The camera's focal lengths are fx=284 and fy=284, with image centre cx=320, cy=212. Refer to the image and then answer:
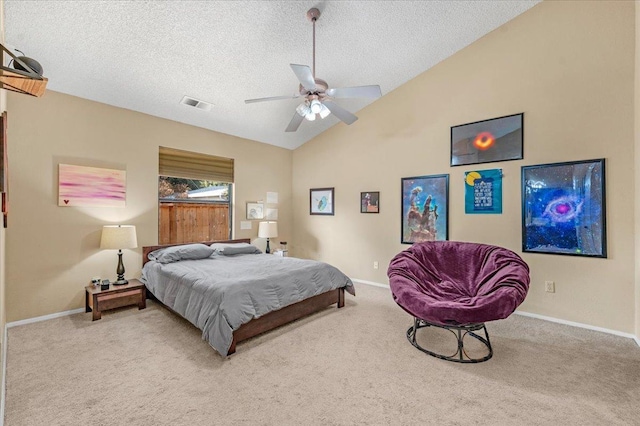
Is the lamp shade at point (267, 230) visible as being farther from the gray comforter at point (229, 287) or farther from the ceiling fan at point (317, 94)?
the ceiling fan at point (317, 94)

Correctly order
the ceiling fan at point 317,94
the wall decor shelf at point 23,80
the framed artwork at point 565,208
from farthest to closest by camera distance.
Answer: the framed artwork at point 565,208
the ceiling fan at point 317,94
the wall decor shelf at point 23,80

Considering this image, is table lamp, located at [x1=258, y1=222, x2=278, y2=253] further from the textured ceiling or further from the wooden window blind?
the textured ceiling

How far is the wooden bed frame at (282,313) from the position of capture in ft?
8.75

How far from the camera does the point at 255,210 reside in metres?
5.45

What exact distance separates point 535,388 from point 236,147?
5032 millimetres

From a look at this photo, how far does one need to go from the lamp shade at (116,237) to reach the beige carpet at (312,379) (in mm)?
915

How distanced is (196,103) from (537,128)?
4.45m

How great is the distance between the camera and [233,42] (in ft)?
10.3

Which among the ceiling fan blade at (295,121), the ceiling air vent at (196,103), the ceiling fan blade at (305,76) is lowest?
the ceiling fan blade at (295,121)

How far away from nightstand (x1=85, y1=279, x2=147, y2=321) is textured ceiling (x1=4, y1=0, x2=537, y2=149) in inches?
94.3

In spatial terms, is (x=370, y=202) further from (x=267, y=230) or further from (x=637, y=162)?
(x=637, y=162)

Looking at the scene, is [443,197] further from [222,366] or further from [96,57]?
[96,57]

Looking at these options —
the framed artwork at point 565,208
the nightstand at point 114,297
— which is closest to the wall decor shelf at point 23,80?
the nightstand at point 114,297

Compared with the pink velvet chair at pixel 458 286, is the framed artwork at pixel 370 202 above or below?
above
